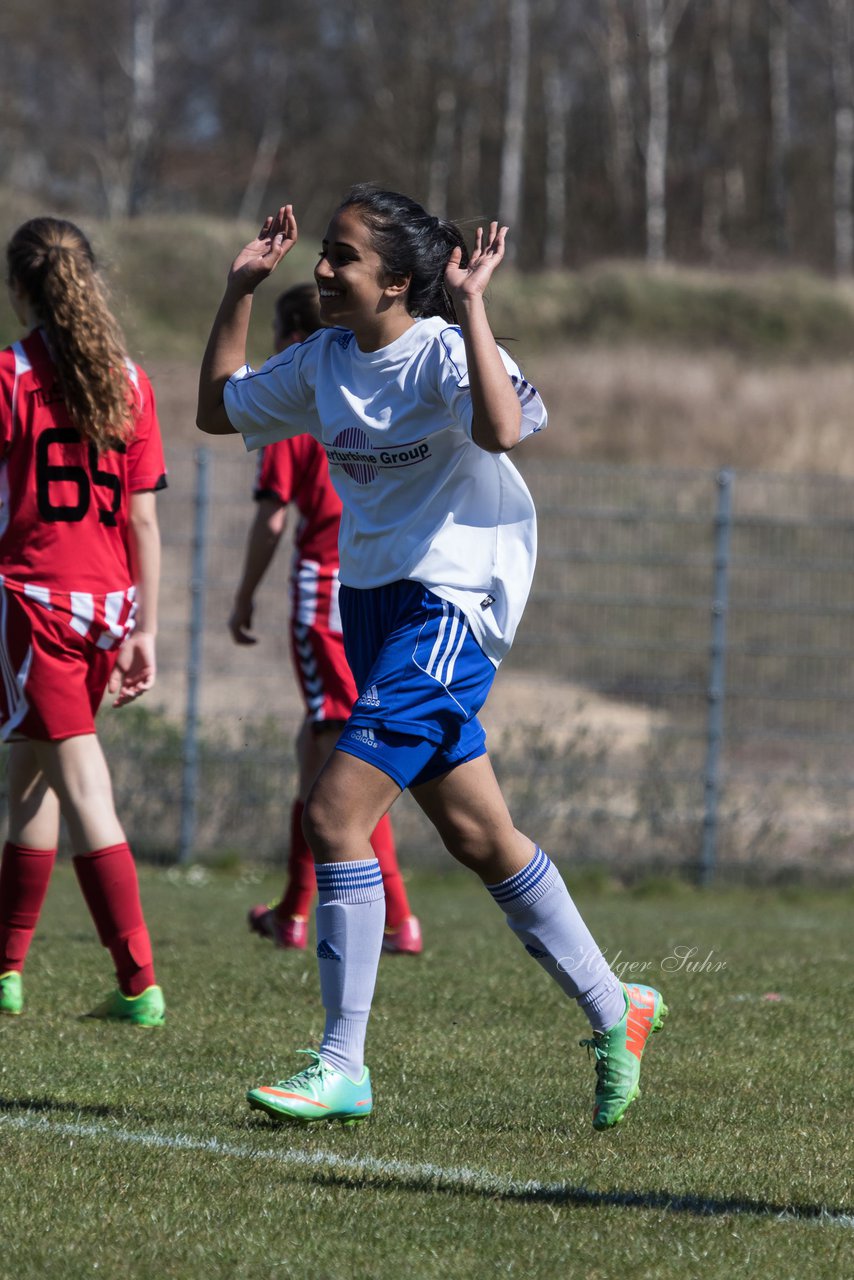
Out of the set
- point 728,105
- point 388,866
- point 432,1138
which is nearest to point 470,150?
point 728,105

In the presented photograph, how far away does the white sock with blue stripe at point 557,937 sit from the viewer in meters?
3.90

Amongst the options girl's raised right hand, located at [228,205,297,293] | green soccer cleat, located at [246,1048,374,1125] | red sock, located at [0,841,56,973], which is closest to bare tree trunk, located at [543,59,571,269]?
red sock, located at [0,841,56,973]

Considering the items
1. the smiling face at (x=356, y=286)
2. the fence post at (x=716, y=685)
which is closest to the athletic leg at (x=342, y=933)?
the smiling face at (x=356, y=286)

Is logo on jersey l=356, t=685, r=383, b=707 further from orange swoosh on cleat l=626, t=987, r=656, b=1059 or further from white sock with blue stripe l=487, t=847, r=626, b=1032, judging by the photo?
orange swoosh on cleat l=626, t=987, r=656, b=1059

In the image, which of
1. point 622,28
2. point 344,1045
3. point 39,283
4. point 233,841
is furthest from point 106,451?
point 622,28

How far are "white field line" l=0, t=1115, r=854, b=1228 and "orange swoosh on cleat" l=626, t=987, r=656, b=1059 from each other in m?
0.55

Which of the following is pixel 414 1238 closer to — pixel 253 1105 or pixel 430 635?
pixel 253 1105

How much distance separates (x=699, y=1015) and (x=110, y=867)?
200 centimetres

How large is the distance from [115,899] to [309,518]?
2.11 metres

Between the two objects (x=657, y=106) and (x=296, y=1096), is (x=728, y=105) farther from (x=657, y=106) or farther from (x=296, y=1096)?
(x=296, y=1096)

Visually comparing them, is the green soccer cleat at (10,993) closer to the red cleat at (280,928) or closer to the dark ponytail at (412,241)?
the red cleat at (280,928)

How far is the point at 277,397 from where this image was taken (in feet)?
13.3

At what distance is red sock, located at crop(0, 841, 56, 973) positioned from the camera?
5.09 meters

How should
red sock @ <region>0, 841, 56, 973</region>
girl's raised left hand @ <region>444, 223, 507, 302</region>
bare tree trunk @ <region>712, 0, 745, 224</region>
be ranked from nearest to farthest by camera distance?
girl's raised left hand @ <region>444, 223, 507, 302</region> < red sock @ <region>0, 841, 56, 973</region> < bare tree trunk @ <region>712, 0, 745, 224</region>
